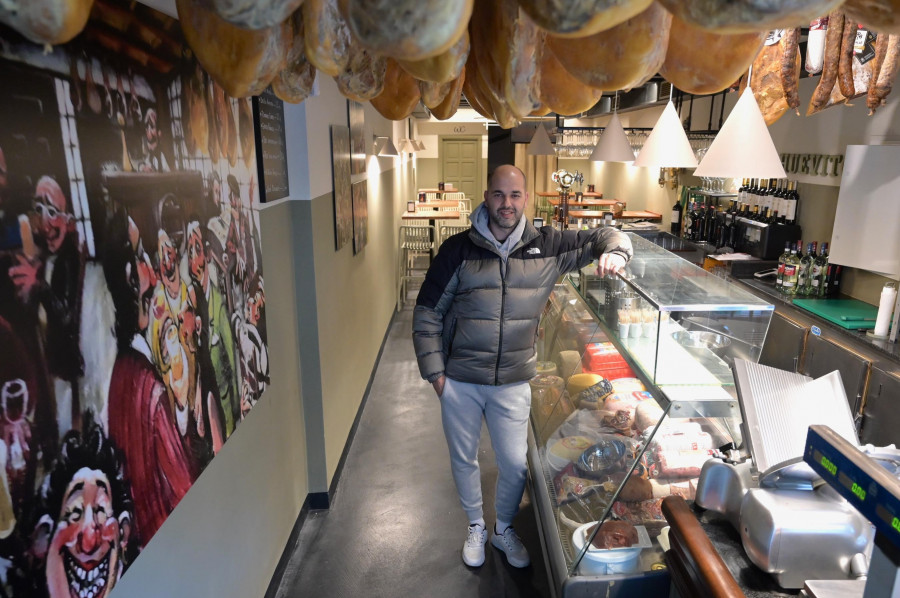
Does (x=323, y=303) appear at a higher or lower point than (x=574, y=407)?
higher

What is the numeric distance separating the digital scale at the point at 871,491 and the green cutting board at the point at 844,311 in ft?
10.4

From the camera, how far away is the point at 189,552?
68.9 inches

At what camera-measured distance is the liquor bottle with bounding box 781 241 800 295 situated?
430 cm

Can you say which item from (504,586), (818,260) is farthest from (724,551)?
(818,260)

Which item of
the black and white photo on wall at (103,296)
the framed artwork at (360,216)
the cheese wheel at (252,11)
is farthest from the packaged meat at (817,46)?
the cheese wheel at (252,11)

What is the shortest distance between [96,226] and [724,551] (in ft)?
5.73

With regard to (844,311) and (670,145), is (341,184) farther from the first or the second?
(844,311)

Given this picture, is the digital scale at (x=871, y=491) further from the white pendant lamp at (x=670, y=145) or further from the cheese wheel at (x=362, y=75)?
the white pendant lamp at (x=670, y=145)

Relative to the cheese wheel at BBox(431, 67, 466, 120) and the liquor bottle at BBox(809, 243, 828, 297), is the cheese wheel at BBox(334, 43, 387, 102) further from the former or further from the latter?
the liquor bottle at BBox(809, 243, 828, 297)

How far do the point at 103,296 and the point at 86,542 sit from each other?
537mm

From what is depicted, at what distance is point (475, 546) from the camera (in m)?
2.83

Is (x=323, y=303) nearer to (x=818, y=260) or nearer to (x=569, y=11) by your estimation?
(x=569, y=11)

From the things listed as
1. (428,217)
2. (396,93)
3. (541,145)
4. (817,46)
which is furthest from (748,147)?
(428,217)

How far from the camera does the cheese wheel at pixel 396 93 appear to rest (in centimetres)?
70
